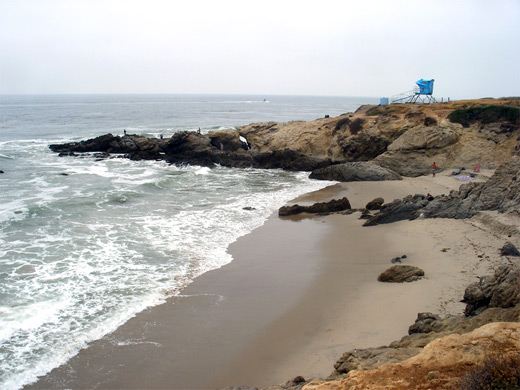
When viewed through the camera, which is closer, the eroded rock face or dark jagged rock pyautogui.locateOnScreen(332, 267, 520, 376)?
dark jagged rock pyautogui.locateOnScreen(332, 267, 520, 376)

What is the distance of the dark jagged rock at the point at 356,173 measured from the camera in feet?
94.3

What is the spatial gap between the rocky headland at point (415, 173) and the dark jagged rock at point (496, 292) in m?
0.02

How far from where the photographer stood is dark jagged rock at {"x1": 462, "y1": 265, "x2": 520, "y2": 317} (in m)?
8.00

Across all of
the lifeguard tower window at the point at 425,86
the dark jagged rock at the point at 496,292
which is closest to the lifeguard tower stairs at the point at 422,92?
the lifeguard tower window at the point at 425,86

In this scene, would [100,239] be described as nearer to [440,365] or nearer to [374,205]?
[374,205]

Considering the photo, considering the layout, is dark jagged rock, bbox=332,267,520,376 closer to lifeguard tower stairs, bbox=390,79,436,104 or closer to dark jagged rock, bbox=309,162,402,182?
dark jagged rock, bbox=309,162,402,182

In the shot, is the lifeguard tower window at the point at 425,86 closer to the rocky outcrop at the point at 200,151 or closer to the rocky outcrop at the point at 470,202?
the rocky outcrop at the point at 200,151

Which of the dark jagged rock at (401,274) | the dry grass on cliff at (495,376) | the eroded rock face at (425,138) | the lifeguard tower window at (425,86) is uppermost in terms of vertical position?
the lifeguard tower window at (425,86)

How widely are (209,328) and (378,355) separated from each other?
4914mm

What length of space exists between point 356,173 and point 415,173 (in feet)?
14.2

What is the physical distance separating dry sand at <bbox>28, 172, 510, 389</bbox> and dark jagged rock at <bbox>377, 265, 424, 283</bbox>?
26cm

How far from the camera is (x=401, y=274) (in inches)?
490

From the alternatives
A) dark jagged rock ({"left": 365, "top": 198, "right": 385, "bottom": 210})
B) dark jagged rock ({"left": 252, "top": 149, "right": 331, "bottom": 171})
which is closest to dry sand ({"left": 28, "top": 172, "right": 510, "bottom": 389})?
dark jagged rock ({"left": 365, "top": 198, "right": 385, "bottom": 210})

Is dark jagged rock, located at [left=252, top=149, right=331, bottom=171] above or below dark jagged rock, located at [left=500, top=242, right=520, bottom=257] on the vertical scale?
above
